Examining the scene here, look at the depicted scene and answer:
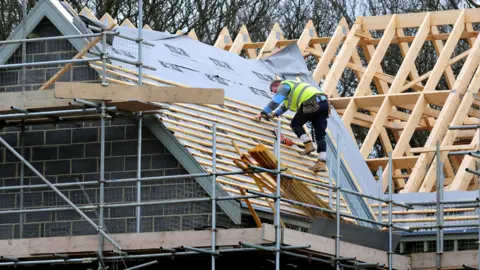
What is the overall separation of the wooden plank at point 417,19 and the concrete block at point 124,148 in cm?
868

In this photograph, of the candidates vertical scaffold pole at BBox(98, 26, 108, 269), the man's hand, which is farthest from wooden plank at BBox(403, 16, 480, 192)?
vertical scaffold pole at BBox(98, 26, 108, 269)

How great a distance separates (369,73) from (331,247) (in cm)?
746

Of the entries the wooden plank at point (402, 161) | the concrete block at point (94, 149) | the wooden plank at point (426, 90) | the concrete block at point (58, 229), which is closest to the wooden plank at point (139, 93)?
the concrete block at point (94, 149)

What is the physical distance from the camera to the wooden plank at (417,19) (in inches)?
1104

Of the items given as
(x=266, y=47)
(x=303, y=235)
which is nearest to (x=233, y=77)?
(x=266, y=47)

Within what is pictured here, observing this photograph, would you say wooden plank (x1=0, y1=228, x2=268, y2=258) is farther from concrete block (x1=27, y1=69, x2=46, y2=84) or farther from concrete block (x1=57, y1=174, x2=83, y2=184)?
concrete block (x1=27, y1=69, x2=46, y2=84)

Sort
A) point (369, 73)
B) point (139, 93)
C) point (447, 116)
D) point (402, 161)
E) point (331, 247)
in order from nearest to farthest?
point (139, 93), point (331, 247), point (402, 161), point (447, 116), point (369, 73)

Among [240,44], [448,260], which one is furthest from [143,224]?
[240,44]

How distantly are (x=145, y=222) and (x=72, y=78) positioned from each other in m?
2.24

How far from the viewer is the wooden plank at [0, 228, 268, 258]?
19203 millimetres

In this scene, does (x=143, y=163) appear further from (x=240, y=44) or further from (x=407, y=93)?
(x=240, y=44)

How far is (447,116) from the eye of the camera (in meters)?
25.4

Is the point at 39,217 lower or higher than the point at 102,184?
lower

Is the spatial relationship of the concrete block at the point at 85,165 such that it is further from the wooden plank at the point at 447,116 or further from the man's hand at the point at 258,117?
the wooden plank at the point at 447,116
